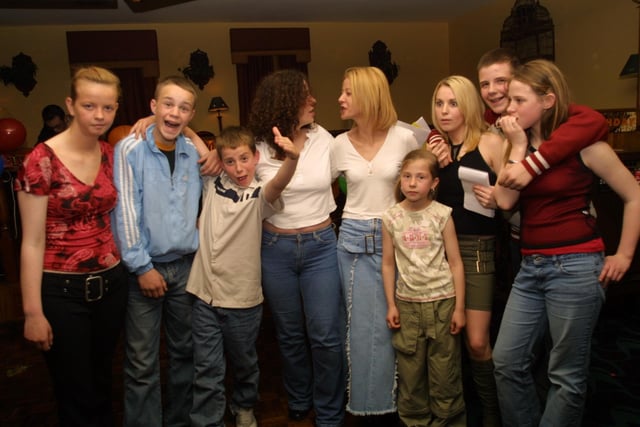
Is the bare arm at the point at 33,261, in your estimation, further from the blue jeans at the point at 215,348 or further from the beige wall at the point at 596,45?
the beige wall at the point at 596,45

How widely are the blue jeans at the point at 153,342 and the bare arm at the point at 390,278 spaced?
79cm

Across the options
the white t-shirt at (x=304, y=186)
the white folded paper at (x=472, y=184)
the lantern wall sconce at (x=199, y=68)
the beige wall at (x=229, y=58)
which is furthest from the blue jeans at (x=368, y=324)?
the beige wall at (x=229, y=58)

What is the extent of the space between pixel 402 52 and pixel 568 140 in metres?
7.29

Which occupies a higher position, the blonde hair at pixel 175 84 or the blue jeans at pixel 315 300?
the blonde hair at pixel 175 84

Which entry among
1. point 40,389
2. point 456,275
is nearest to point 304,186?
point 456,275

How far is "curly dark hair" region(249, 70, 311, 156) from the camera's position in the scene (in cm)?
206

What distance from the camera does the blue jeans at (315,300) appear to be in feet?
6.75

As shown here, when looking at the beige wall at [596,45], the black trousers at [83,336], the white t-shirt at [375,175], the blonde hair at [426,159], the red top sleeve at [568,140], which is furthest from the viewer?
the beige wall at [596,45]

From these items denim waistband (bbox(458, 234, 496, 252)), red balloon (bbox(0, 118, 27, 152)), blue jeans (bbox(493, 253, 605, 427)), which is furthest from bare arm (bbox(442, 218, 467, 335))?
red balloon (bbox(0, 118, 27, 152))

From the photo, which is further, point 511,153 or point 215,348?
point 215,348

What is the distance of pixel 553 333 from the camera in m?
1.64

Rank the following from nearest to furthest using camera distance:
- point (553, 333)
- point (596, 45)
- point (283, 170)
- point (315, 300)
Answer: point (553, 333)
point (283, 170)
point (315, 300)
point (596, 45)

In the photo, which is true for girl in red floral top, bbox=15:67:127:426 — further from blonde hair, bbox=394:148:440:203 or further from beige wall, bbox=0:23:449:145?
beige wall, bbox=0:23:449:145

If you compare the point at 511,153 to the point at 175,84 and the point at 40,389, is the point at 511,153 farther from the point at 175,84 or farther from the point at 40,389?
the point at 40,389
